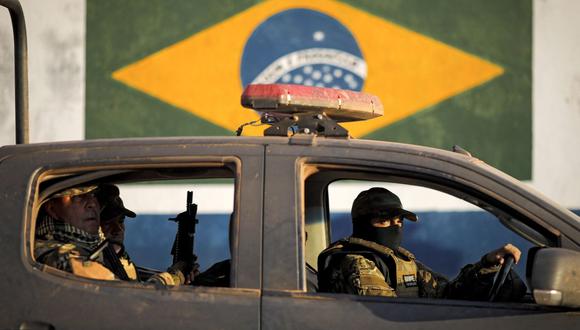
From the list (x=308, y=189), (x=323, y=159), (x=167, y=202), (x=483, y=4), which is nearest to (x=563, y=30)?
(x=483, y=4)

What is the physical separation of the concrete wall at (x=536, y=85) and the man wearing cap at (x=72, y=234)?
6492 millimetres

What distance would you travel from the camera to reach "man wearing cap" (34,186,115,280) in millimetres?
3205

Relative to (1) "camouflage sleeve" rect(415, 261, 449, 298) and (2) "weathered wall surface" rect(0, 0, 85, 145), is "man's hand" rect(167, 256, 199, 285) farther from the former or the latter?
(2) "weathered wall surface" rect(0, 0, 85, 145)

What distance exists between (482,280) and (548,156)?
698 cm

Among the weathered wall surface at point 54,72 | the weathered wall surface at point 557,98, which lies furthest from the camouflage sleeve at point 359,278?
the weathered wall surface at point 557,98

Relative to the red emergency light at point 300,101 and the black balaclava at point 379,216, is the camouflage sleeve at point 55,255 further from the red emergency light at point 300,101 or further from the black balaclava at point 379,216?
the black balaclava at point 379,216

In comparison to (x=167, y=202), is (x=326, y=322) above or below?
below

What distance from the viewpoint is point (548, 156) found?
10.3 m

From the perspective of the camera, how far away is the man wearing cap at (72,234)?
10.5 ft

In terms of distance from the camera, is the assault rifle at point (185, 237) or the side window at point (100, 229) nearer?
the side window at point (100, 229)

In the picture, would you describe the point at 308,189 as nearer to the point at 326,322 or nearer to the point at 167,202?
the point at 326,322

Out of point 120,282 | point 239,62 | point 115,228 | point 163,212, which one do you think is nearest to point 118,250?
point 115,228

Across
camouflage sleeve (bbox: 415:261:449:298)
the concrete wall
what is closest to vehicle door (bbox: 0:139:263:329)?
camouflage sleeve (bbox: 415:261:449:298)

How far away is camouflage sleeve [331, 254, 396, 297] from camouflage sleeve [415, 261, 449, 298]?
1.06 ft
